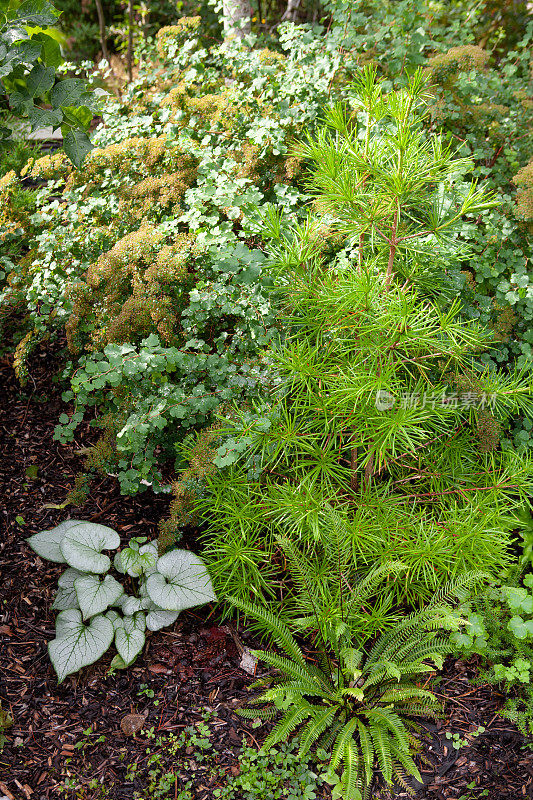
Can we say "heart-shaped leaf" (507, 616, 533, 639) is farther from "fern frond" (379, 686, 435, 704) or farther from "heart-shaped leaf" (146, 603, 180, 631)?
"heart-shaped leaf" (146, 603, 180, 631)

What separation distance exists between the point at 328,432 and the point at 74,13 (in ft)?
22.5

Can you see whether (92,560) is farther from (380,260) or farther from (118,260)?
(380,260)


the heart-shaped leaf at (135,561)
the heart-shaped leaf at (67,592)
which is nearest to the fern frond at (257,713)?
the heart-shaped leaf at (135,561)

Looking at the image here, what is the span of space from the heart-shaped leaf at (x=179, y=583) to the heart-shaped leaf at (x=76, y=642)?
0.20 metres

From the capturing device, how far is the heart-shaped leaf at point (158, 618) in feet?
6.98

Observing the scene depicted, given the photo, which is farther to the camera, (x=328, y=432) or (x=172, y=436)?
(x=172, y=436)

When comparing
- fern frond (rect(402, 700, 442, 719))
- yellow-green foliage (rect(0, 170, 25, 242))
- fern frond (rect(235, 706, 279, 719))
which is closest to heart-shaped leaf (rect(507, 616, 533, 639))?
fern frond (rect(402, 700, 442, 719))

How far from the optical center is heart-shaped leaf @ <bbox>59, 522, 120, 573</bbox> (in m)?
2.11

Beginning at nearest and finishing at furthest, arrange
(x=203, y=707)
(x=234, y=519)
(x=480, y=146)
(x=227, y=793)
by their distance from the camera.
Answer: (x=227, y=793), (x=203, y=707), (x=234, y=519), (x=480, y=146)

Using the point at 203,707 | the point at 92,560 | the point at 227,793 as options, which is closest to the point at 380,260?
the point at 92,560

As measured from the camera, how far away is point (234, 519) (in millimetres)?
2209

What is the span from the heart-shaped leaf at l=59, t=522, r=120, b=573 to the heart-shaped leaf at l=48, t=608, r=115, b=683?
166 mm

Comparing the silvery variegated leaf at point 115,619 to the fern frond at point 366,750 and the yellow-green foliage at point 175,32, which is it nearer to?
the fern frond at point 366,750

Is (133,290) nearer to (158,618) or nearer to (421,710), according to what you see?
(158,618)
